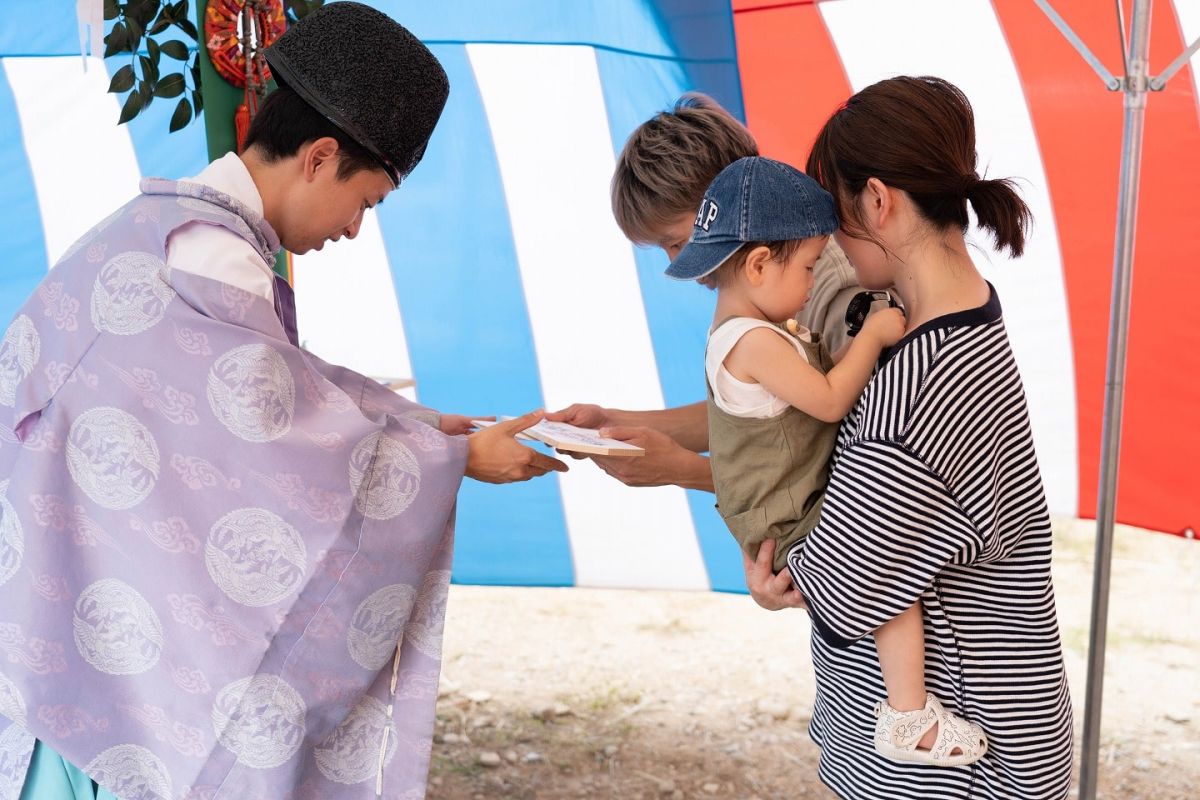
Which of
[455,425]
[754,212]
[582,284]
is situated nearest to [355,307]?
[582,284]

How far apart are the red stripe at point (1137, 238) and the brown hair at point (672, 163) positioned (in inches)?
75.0

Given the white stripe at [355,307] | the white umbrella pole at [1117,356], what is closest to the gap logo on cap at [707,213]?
the white umbrella pole at [1117,356]

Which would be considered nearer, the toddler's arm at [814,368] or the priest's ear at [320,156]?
the toddler's arm at [814,368]

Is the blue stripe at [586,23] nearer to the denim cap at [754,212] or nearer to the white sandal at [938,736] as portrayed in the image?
the denim cap at [754,212]

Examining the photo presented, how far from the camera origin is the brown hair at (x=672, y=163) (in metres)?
1.88

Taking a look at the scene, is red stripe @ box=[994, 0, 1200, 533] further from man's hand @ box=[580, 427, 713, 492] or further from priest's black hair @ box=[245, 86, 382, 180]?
priest's black hair @ box=[245, 86, 382, 180]

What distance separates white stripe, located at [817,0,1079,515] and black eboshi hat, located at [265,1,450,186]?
224 centimetres

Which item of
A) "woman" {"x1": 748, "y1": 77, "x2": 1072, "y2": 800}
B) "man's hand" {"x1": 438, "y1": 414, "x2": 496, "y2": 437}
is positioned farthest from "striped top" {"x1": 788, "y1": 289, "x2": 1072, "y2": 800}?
"man's hand" {"x1": 438, "y1": 414, "x2": 496, "y2": 437}

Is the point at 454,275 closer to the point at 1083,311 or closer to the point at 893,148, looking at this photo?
the point at 1083,311

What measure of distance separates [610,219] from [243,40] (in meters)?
1.70

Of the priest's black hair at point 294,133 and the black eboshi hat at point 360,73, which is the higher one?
the black eboshi hat at point 360,73

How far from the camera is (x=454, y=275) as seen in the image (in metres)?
3.94

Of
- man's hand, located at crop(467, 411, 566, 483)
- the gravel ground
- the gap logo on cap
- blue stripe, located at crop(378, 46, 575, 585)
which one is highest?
the gap logo on cap

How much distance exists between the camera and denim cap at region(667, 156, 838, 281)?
5.02ft
